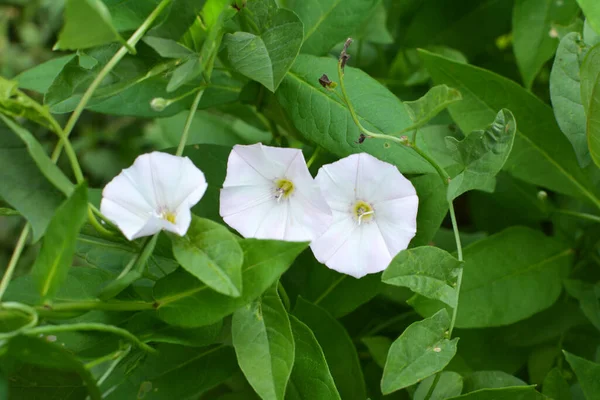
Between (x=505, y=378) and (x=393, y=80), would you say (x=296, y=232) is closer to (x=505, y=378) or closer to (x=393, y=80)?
(x=505, y=378)

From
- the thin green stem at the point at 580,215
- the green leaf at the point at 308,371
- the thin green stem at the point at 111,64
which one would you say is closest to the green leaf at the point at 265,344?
the green leaf at the point at 308,371

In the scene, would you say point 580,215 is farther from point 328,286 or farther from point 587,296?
point 328,286

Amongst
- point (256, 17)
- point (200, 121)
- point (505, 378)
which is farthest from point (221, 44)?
point (505, 378)

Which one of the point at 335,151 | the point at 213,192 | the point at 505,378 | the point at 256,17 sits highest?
the point at 256,17

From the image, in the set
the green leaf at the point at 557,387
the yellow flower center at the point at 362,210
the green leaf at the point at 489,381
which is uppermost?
the yellow flower center at the point at 362,210

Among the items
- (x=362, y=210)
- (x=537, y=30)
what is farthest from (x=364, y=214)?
(x=537, y=30)

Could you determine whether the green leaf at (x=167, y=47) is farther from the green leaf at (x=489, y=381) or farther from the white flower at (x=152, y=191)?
the green leaf at (x=489, y=381)
